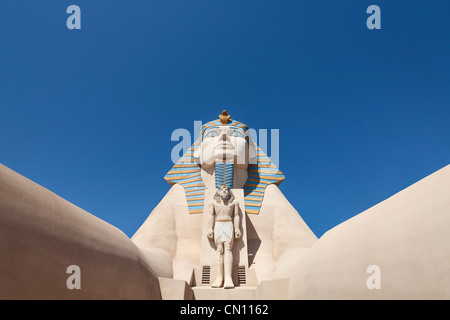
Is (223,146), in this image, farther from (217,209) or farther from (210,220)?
(210,220)

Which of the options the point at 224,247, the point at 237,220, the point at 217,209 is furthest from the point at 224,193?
the point at 224,247

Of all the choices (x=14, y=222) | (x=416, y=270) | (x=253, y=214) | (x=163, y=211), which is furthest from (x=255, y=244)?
(x=14, y=222)

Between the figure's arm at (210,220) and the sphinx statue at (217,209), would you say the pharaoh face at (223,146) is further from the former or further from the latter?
the figure's arm at (210,220)

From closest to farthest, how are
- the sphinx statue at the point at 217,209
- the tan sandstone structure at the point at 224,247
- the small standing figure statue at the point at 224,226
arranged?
the tan sandstone structure at the point at 224,247, the small standing figure statue at the point at 224,226, the sphinx statue at the point at 217,209

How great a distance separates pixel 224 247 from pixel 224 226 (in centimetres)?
38

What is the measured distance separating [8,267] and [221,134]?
5.54 m

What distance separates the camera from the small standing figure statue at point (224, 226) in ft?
19.7

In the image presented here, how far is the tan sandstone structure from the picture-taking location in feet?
8.15

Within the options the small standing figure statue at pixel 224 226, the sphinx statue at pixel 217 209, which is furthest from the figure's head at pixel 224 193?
the sphinx statue at pixel 217 209

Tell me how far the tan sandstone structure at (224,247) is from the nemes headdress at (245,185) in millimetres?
47

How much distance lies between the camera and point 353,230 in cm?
329

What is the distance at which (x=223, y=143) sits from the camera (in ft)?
24.5

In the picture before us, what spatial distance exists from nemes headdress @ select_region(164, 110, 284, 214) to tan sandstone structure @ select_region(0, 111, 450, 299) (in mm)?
47

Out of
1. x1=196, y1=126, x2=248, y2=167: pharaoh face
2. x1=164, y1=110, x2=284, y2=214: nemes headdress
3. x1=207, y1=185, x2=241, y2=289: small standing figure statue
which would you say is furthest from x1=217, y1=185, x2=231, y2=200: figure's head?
x1=196, y1=126, x2=248, y2=167: pharaoh face
